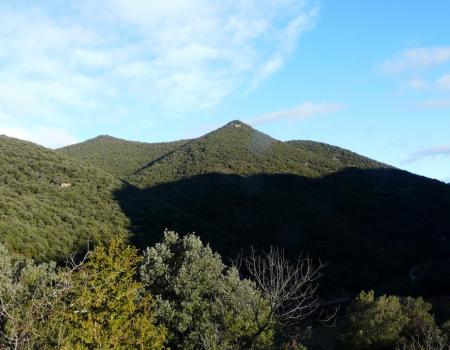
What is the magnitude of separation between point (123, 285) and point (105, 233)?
2486cm

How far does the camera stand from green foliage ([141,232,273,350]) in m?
16.1

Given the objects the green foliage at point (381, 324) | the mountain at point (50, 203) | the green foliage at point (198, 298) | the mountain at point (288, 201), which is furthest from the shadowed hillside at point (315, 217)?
the green foliage at point (198, 298)

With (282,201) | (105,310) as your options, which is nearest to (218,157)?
(282,201)

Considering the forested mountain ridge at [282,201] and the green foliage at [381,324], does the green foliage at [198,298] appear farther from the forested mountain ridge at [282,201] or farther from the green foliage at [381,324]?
the forested mountain ridge at [282,201]

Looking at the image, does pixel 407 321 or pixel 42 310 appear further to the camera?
pixel 407 321

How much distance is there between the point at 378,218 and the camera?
196ft

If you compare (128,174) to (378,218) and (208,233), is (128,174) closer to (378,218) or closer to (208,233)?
(208,233)

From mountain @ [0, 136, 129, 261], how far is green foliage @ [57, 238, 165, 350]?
64.9ft

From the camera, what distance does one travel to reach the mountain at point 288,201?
45688 mm

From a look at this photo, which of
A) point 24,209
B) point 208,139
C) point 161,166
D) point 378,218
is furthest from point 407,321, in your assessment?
point 208,139

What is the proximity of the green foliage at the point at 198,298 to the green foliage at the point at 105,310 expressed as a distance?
204 inches

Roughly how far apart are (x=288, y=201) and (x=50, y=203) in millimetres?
30826

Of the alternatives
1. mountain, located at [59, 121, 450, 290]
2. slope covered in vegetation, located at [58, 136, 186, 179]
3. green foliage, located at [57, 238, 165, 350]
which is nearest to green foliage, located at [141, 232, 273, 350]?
green foliage, located at [57, 238, 165, 350]

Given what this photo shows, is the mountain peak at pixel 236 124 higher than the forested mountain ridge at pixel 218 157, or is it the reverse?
the mountain peak at pixel 236 124
